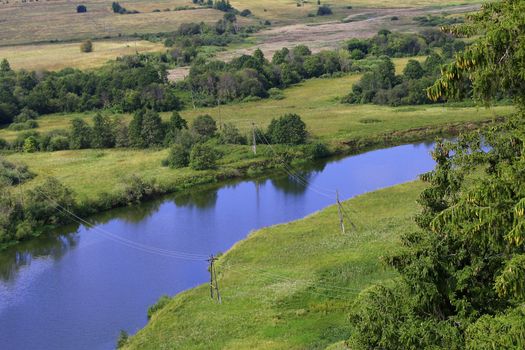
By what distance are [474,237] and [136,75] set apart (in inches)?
2966

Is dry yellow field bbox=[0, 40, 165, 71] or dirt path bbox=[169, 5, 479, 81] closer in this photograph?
dry yellow field bbox=[0, 40, 165, 71]

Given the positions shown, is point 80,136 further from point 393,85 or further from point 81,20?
point 81,20

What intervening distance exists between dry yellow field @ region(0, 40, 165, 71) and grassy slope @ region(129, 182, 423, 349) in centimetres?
6754

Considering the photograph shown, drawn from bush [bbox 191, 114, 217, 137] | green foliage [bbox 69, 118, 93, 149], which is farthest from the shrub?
bush [bbox 191, 114, 217, 137]

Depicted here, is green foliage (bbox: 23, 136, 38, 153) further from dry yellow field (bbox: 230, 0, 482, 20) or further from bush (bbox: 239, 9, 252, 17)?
dry yellow field (bbox: 230, 0, 482, 20)

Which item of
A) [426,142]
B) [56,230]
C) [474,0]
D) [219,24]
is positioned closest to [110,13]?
[219,24]

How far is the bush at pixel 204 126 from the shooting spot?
62.8 metres

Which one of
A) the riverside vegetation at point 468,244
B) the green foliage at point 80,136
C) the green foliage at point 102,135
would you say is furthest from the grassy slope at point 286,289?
A: the green foliage at point 80,136

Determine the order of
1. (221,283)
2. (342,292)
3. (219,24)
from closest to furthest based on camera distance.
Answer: (342,292), (221,283), (219,24)

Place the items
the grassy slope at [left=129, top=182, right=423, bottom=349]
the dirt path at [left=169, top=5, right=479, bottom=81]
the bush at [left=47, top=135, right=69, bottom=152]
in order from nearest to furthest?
the grassy slope at [left=129, top=182, right=423, bottom=349] → the bush at [left=47, top=135, right=69, bottom=152] → the dirt path at [left=169, top=5, right=479, bottom=81]

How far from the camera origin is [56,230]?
45375 millimetres

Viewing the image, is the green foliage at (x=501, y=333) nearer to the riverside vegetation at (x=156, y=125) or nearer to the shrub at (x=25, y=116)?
the riverside vegetation at (x=156, y=125)

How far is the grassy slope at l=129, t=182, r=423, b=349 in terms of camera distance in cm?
2766

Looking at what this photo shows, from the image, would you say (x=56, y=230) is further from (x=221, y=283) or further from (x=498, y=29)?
(x=498, y=29)
